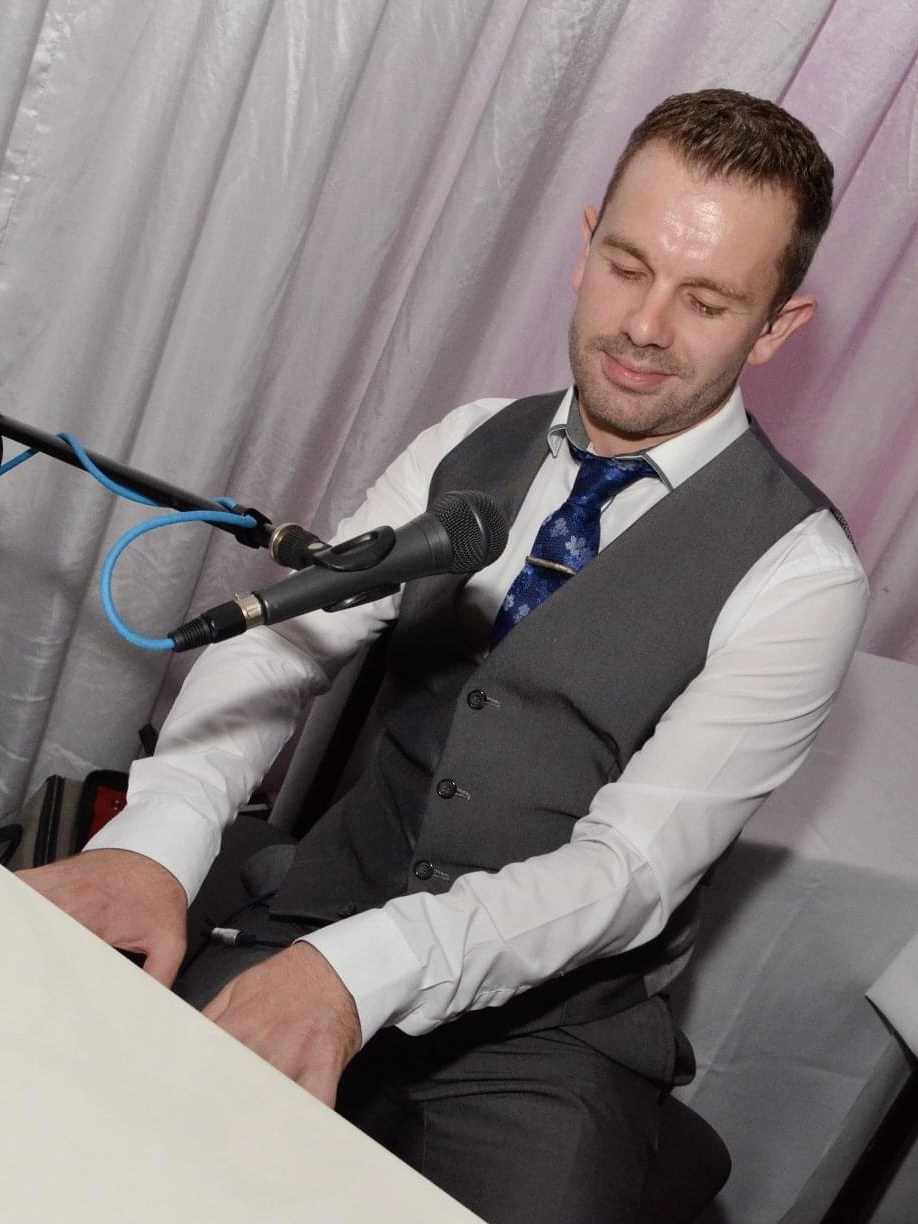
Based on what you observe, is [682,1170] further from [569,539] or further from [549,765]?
[569,539]

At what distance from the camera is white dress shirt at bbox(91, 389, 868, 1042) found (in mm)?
1064

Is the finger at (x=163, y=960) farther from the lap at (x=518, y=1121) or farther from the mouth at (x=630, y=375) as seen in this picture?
the mouth at (x=630, y=375)

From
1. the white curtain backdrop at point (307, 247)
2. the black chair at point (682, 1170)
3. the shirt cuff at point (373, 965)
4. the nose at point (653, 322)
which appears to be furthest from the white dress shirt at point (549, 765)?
the white curtain backdrop at point (307, 247)

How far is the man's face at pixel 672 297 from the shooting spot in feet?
3.98

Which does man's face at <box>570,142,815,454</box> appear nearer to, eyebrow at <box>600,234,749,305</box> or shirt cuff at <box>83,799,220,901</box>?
eyebrow at <box>600,234,749,305</box>

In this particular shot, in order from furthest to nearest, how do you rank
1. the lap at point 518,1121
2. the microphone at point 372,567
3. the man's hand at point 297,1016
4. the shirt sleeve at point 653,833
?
the lap at point 518,1121 < the shirt sleeve at point 653,833 < the man's hand at point 297,1016 < the microphone at point 372,567

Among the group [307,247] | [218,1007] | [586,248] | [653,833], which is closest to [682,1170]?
[653,833]

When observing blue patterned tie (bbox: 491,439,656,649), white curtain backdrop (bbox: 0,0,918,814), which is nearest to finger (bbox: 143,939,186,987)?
blue patterned tie (bbox: 491,439,656,649)

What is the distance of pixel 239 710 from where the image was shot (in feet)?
4.25

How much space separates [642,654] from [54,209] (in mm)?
961

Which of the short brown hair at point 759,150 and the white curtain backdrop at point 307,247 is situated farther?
the white curtain backdrop at point 307,247

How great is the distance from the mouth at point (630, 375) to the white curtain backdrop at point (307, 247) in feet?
1.77

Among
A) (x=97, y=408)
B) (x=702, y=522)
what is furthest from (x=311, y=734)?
(x=702, y=522)

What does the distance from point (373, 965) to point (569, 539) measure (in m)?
0.50
